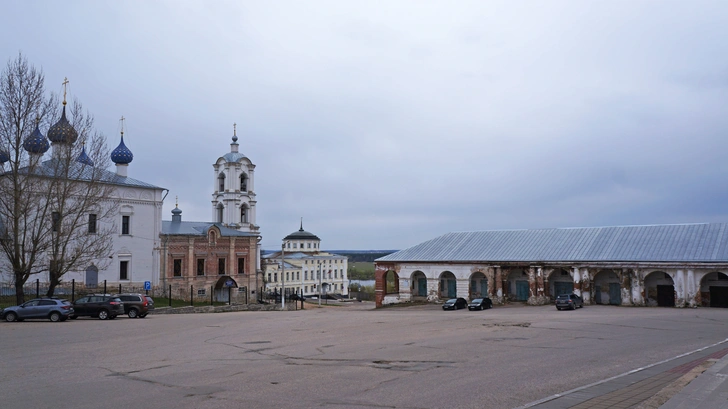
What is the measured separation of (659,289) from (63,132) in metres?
38.8

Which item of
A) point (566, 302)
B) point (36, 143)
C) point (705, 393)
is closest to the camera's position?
point (705, 393)

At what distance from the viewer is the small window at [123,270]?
42.3 meters

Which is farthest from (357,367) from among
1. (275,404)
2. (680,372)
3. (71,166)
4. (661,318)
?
(71,166)

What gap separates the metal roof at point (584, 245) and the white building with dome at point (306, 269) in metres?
35.4

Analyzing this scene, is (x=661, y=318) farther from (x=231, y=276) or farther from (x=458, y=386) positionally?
(x=231, y=276)

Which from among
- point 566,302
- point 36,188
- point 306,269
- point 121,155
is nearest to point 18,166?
point 36,188

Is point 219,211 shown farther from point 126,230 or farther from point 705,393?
point 705,393

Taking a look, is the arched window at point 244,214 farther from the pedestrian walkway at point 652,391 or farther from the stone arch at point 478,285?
the pedestrian walkway at point 652,391

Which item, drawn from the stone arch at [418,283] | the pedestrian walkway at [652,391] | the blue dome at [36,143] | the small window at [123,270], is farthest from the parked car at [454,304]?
the blue dome at [36,143]

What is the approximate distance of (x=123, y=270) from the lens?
1672 inches

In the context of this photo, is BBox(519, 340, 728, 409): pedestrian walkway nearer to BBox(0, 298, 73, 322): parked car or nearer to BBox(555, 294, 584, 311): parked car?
BBox(555, 294, 584, 311): parked car

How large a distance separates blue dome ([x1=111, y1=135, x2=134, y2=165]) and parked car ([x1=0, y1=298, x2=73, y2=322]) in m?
22.8

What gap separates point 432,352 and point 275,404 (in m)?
6.37

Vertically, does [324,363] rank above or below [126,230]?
below
